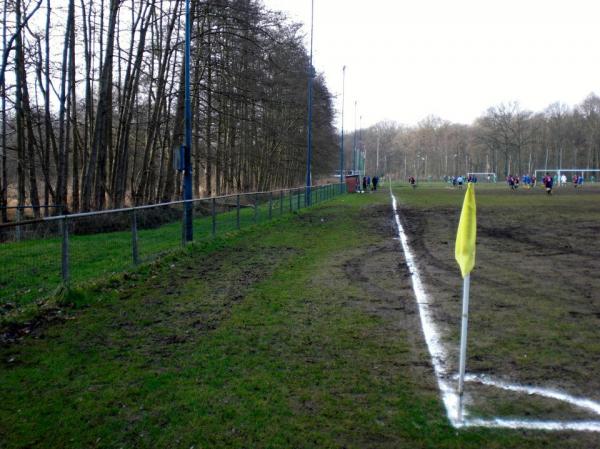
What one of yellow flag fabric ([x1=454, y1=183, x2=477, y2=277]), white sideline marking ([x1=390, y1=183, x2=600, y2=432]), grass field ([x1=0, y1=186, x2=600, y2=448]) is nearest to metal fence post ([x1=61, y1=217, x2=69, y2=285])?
grass field ([x1=0, y1=186, x2=600, y2=448])

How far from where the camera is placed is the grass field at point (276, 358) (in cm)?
357

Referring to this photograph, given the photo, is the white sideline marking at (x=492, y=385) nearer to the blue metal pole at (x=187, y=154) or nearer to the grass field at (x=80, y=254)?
the grass field at (x=80, y=254)

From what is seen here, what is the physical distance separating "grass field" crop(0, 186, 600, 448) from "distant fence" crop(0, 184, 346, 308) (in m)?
0.49

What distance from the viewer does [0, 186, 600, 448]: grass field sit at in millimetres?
3568

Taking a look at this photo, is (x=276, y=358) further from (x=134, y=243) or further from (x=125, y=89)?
(x=125, y=89)

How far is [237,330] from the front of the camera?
6.01m

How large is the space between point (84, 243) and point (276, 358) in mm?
5699

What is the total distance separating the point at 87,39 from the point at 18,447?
83.4ft

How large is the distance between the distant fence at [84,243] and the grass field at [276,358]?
494 millimetres

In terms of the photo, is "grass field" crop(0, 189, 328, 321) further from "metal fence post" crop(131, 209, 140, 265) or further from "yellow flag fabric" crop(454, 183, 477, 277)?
"yellow flag fabric" crop(454, 183, 477, 277)

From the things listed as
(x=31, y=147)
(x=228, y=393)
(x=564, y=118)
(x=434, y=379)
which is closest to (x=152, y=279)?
(x=228, y=393)

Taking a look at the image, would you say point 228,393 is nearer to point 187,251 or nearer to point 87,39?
point 187,251

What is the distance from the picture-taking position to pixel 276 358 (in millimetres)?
5012

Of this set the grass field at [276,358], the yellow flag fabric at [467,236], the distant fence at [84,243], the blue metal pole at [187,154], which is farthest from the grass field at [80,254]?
the yellow flag fabric at [467,236]
